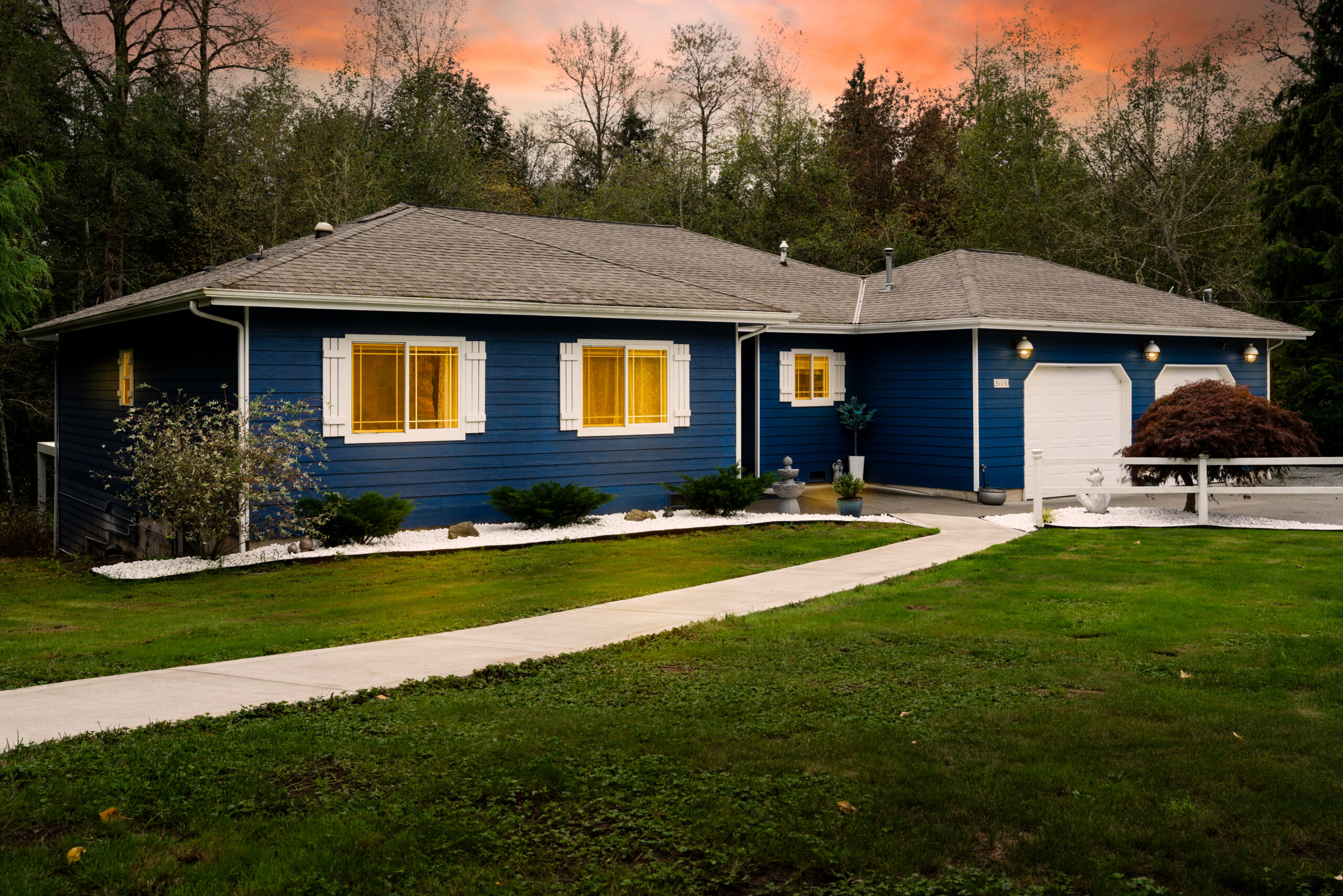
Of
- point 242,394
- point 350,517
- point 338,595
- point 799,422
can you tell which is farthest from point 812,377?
point 338,595

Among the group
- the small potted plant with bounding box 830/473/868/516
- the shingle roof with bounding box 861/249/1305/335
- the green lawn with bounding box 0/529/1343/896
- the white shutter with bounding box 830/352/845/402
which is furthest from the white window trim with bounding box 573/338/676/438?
the green lawn with bounding box 0/529/1343/896

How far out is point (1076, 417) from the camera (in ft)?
64.3

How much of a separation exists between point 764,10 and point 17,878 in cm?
4089

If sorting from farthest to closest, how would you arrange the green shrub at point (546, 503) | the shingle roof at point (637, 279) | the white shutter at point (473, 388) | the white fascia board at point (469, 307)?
1. the white shutter at point (473, 388)
2. the shingle roof at point (637, 279)
3. the green shrub at point (546, 503)
4. the white fascia board at point (469, 307)

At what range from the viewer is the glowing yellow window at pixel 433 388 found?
14383 millimetres

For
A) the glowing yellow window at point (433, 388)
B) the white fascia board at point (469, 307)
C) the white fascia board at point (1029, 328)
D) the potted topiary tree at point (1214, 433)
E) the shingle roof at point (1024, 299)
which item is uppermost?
the shingle roof at point (1024, 299)

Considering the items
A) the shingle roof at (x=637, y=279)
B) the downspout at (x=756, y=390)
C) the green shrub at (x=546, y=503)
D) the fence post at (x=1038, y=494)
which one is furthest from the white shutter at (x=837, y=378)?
the green shrub at (x=546, y=503)

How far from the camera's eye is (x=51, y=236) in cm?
2894

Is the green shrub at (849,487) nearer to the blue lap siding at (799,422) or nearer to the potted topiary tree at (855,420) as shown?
the blue lap siding at (799,422)

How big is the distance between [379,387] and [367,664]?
24.5 feet

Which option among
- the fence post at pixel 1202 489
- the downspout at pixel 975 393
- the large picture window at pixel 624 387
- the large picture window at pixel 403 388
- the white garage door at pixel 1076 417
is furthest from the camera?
the white garage door at pixel 1076 417

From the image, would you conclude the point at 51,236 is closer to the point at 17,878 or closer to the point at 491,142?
the point at 491,142

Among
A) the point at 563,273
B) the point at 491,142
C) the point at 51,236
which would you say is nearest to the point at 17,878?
the point at 563,273

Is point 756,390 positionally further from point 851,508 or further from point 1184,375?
point 1184,375
